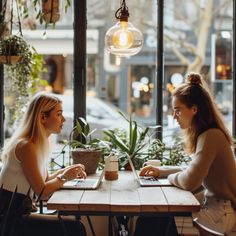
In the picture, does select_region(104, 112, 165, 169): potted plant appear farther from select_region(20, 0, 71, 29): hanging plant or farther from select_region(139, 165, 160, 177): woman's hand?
select_region(20, 0, 71, 29): hanging plant

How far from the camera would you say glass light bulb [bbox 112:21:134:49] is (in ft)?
10.1

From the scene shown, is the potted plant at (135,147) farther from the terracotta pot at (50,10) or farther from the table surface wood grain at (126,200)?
the terracotta pot at (50,10)

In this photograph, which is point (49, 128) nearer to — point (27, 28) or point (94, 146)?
point (94, 146)

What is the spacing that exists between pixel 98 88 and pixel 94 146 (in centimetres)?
79

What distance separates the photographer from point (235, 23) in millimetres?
→ 3955

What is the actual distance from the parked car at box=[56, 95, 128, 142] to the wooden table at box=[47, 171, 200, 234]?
4.99 ft

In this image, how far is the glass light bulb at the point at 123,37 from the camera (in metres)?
3.07

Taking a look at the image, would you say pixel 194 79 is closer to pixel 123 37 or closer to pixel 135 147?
pixel 123 37

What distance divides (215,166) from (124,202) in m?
0.56

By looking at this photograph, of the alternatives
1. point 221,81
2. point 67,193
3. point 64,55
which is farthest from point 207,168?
point 64,55

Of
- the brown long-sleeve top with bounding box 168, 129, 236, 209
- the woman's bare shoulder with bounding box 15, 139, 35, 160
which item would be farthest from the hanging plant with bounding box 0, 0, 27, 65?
the brown long-sleeve top with bounding box 168, 129, 236, 209

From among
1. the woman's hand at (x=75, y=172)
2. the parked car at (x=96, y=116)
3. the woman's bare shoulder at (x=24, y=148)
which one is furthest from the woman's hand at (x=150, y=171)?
the parked car at (x=96, y=116)

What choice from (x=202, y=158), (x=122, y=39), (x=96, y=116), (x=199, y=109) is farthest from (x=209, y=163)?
(x=96, y=116)

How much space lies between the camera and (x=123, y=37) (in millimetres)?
3078
